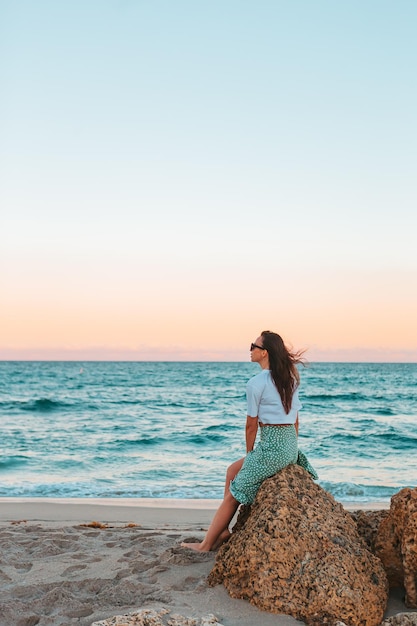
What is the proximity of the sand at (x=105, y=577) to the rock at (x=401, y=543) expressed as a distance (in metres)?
0.17

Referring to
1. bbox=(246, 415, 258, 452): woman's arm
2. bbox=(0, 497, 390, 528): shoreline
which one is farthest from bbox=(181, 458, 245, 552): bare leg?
bbox=(0, 497, 390, 528): shoreline

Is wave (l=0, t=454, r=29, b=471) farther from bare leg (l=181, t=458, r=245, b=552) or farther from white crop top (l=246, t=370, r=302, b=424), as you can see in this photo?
white crop top (l=246, t=370, r=302, b=424)

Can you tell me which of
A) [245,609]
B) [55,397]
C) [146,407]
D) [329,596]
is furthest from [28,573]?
[55,397]

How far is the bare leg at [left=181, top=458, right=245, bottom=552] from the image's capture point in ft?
17.4

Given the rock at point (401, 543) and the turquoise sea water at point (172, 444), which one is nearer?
the rock at point (401, 543)

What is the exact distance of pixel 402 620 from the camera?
4195 mm

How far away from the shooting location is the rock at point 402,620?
4.16 m

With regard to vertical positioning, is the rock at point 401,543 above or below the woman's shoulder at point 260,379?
below

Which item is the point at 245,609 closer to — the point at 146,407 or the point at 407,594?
the point at 407,594

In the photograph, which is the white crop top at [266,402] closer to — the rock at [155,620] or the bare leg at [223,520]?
the bare leg at [223,520]

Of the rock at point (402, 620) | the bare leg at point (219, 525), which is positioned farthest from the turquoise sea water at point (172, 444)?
the rock at point (402, 620)

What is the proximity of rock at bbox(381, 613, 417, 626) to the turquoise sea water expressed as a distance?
6.32 m

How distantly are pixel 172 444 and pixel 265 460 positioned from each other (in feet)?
43.6

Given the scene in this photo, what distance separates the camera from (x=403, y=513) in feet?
15.0
